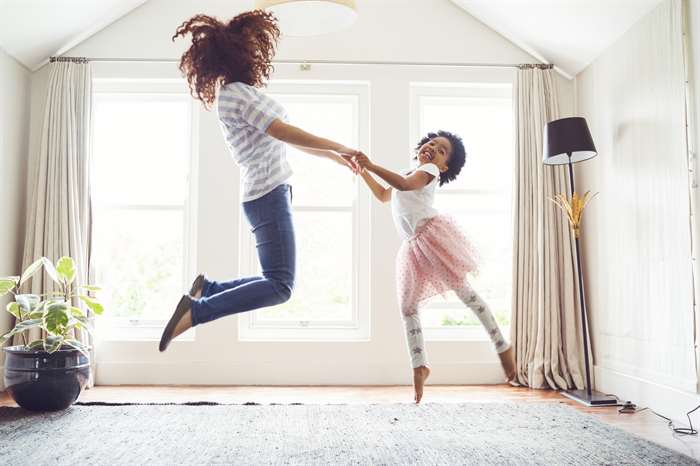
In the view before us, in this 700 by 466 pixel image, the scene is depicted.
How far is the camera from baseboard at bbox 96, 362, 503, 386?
13.7ft

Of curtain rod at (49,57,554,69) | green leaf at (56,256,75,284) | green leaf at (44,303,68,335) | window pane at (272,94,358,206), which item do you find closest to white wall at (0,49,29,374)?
curtain rod at (49,57,554,69)

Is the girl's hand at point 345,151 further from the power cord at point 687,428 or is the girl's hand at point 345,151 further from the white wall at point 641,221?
the power cord at point 687,428

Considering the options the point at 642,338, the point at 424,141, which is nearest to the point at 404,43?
the point at 424,141

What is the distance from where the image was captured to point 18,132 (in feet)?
13.7

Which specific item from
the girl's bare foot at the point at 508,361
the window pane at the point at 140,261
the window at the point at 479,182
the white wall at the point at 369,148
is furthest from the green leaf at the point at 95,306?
the window at the point at 479,182

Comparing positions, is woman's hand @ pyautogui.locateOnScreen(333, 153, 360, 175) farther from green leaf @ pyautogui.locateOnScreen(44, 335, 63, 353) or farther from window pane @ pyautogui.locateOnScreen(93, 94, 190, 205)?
window pane @ pyautogui.locateOnScreen(93, 94, 190, 205)

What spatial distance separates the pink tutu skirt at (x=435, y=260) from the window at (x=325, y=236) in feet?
4.40

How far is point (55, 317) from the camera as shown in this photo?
10.1 feet

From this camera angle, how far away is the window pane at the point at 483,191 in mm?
4535

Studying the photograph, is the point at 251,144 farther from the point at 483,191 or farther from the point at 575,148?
the point at 483,191

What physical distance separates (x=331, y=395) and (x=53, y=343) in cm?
166

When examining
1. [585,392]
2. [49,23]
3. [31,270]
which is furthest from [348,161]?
[49,23]

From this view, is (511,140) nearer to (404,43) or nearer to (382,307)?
(404,43)

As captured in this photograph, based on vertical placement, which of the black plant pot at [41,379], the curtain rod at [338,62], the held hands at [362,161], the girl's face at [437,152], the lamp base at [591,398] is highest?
the curtain rod at [338,62]
